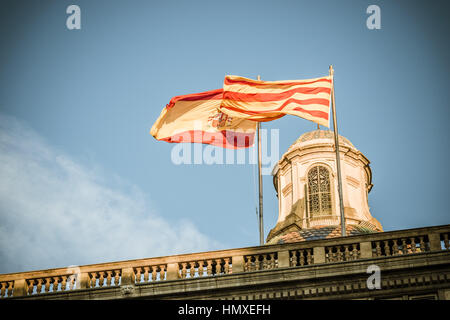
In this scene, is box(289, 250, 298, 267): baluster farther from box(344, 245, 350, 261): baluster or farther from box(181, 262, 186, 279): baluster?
box(181, 262, 186, 279): baluster

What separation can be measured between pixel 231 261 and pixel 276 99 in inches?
324

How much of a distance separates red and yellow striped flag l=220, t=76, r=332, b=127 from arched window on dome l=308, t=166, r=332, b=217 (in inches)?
453

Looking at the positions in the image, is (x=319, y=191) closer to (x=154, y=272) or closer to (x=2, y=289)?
(x=154, y=272)

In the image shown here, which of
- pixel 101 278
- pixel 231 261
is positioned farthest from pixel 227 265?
pixel 101 278


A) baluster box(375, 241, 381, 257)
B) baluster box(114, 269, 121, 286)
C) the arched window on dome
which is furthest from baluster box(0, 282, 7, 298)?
the arched window on dome

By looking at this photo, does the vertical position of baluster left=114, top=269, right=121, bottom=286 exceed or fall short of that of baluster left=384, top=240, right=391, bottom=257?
it falls short

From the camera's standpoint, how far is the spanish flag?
102 ft

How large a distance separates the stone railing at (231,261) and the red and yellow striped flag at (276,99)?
691 centimetres

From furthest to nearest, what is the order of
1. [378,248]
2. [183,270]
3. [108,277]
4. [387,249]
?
[108,277] → [183,270] → [378,248] → [387,249]

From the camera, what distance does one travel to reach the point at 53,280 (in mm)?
24078

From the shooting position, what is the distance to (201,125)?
31.3 meters
